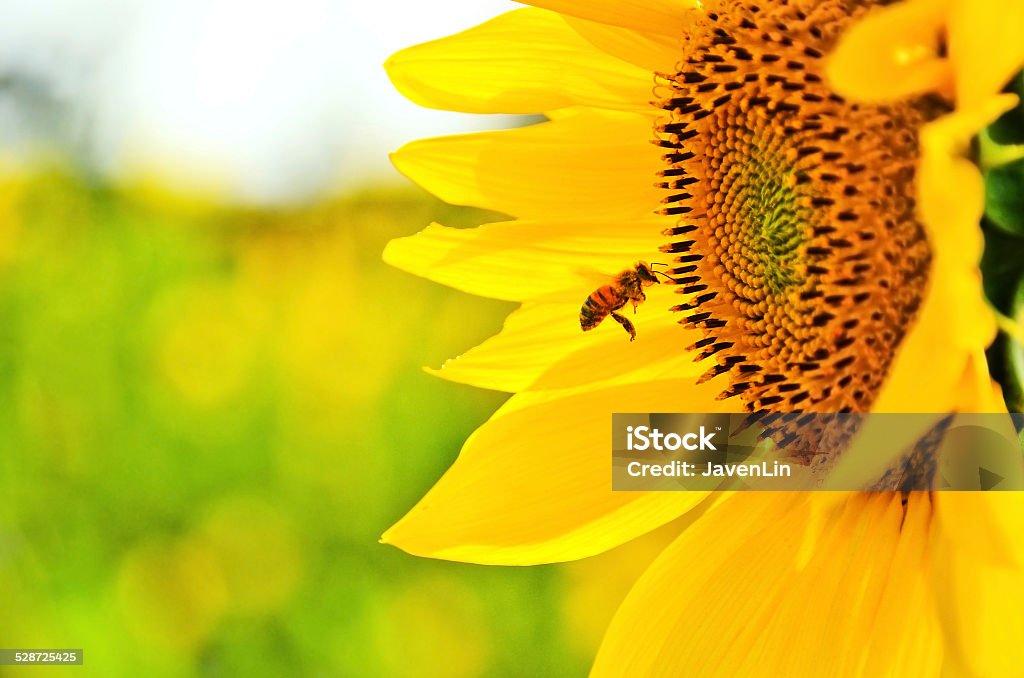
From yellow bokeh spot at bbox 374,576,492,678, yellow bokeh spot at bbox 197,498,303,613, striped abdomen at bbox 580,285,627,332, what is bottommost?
yellow bokeh spot at bbox 374,576,492,678

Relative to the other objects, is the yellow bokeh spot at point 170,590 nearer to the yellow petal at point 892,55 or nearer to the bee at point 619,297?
the bee at point 619,297

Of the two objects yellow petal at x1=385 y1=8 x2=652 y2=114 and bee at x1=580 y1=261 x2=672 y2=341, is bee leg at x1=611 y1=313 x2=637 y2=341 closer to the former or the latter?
bee at x1=580 y1=261 x2=672 y2=341

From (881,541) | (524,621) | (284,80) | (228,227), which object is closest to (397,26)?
(284,80)

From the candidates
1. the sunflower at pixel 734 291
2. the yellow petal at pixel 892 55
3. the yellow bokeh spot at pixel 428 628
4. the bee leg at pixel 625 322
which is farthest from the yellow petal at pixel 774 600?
the yellow bokeh spot at pixel 428 628

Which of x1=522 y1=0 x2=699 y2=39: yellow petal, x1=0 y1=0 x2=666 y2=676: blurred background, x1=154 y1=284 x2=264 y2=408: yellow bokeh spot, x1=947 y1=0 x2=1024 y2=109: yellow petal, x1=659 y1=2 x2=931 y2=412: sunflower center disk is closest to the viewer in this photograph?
x1=947 y1=0 x2=1024 y2=109: yellow petal

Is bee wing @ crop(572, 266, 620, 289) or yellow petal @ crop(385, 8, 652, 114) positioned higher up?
yellow petal @ crop(385, 8, 652, 114)

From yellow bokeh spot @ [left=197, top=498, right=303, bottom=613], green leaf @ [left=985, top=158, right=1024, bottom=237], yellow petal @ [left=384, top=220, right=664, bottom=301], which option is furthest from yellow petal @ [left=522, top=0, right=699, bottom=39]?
yellow bokeh spot @ [left=197, top=498, right=303, bottom=613]

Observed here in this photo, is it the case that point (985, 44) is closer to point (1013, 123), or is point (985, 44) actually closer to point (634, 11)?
point (1013, 123)

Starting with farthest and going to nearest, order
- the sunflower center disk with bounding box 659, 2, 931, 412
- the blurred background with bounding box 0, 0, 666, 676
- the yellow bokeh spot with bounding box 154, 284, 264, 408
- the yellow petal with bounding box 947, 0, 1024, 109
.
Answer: the yellow bokeh spot with bounding box 154, 284, 264, 408
the blurred background with bounding box 0, 0, 666, 676
the sunflower center disk with bounding box 659, 2, 931, 412
the yellow petal with bounding box 947, 0, 1024, 109
